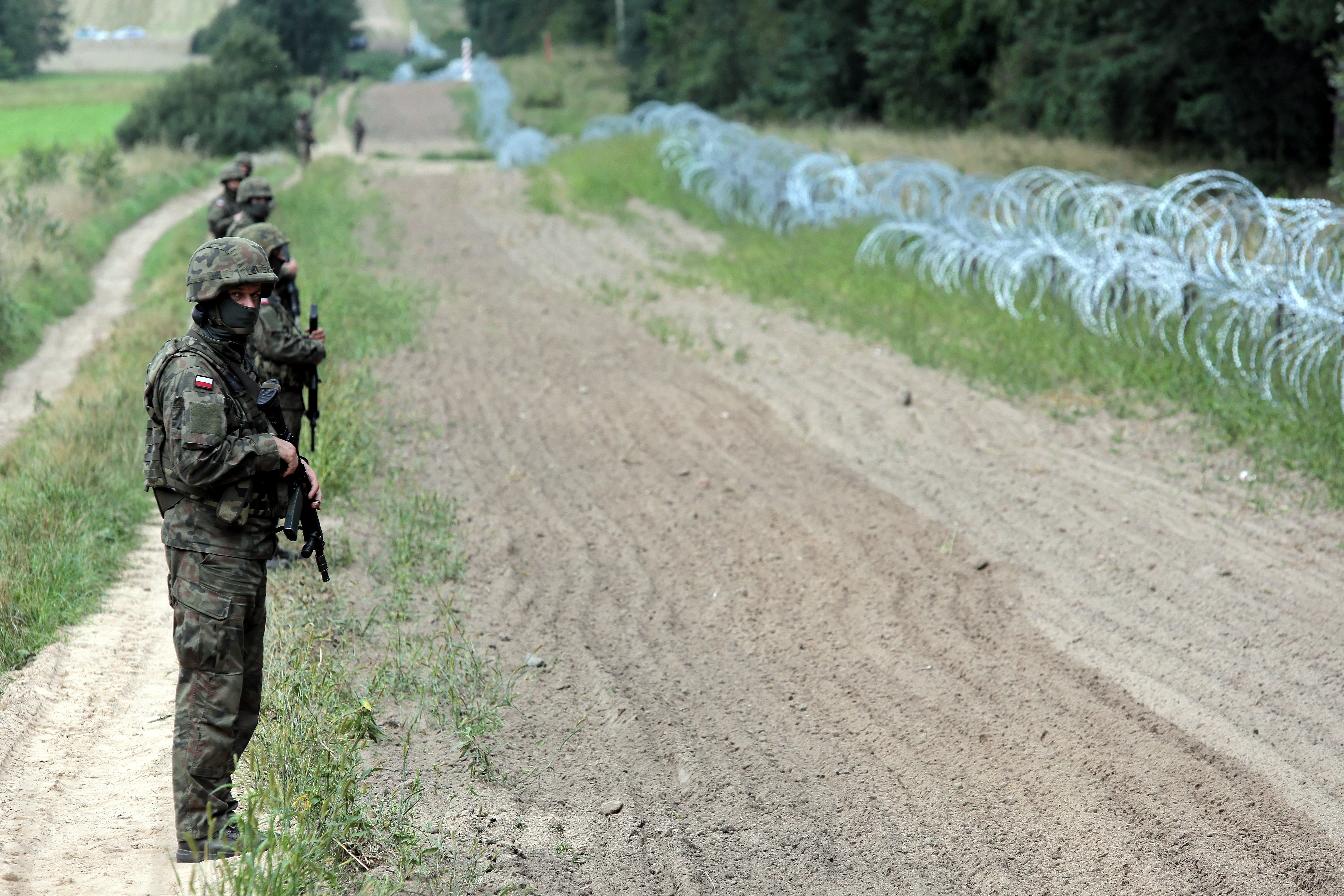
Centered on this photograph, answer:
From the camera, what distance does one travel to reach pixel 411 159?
32.3 meters

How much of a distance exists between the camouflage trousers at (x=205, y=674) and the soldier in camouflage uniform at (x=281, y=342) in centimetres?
254

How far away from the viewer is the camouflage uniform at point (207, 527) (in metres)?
3.87

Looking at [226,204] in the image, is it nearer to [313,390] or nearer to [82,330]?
[313,390]

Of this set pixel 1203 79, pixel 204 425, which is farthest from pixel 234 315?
pixel 1203 79

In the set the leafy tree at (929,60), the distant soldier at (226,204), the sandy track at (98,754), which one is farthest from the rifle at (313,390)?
the leafy tree at (929,60)

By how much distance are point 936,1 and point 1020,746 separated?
98.9 feet

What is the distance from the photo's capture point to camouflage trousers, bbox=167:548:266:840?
390cm

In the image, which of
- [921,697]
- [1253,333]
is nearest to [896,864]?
[921,697]

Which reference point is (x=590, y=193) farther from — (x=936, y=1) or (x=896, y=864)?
(x=896, y=864)

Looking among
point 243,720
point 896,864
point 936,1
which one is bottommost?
point 896,864

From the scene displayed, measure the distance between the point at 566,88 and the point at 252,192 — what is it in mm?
46173

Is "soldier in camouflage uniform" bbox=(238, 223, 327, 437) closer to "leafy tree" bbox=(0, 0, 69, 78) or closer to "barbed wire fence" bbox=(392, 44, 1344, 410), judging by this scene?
"barbed wire fence" bbox=(392, 44, 1344, 410)

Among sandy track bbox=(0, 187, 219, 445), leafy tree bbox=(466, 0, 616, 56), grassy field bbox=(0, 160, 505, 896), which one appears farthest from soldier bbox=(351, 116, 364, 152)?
leafy tree bbox=(466, 0, 616, 56)

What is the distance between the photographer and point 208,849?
12.6 ft
